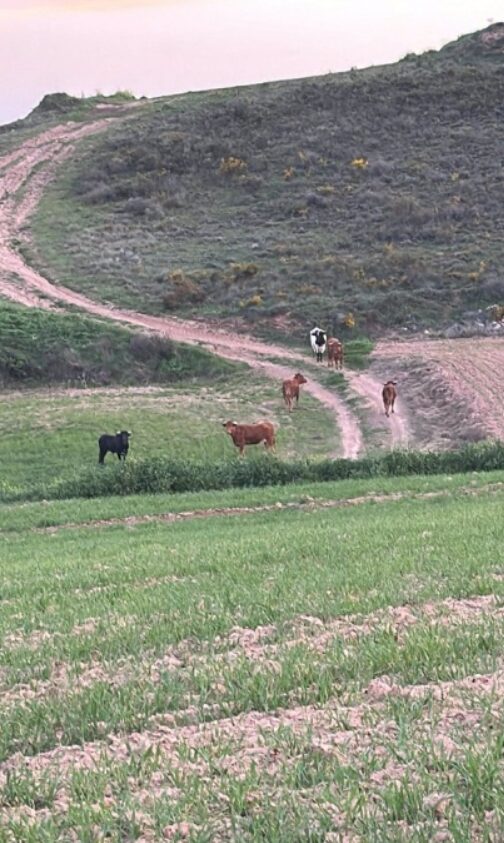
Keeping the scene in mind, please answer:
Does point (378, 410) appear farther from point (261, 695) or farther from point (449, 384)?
point (261, 695)

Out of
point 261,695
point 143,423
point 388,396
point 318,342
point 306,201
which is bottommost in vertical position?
point 143,423

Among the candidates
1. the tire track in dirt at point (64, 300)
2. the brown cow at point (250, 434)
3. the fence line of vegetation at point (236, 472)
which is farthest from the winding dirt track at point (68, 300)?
the fence line of vegetation at point (236, 472)

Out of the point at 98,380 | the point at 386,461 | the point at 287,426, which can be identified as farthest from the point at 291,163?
the point at 386,461

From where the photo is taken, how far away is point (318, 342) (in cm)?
3394

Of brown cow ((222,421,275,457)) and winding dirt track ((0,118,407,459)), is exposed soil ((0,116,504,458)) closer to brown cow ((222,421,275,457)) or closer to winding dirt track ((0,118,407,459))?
winding dirt track ((0,118,407,459))

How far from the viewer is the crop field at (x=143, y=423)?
2477cm

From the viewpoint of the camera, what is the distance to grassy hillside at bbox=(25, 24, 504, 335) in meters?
39.9

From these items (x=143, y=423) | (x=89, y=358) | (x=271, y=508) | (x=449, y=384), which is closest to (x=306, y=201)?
(x=89, y=358)

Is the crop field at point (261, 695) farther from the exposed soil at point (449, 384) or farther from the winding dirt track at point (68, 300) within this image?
the winding dirt track at point (68, 300)

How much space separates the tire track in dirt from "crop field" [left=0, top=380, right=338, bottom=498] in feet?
2.24

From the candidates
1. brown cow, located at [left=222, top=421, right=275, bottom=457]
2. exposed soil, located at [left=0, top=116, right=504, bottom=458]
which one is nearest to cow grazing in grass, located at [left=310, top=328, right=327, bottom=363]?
exposed soil, located at [left=0, top=116, right=504, bottom=458]

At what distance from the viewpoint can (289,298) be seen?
39.3m

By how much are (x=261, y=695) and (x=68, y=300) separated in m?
35.6

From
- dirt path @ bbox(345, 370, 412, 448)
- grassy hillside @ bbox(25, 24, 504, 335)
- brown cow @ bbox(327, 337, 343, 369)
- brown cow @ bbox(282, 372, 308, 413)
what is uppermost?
grassy hillside @ bbox(25, 24, 504, 335)
